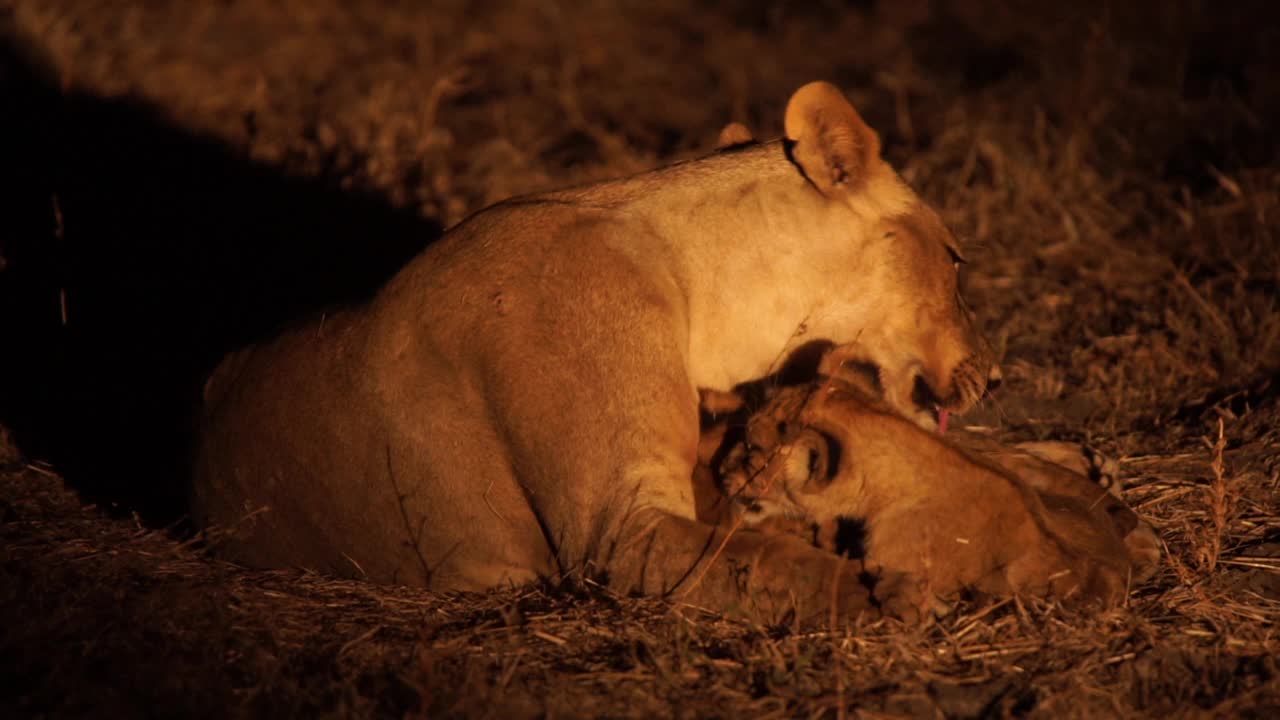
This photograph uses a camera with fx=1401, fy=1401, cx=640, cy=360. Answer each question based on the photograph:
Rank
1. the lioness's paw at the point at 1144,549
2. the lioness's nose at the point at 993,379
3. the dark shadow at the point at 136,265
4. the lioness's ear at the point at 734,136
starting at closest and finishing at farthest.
→ the lioness's paw at the point at 1144,549 < the lioness's nose at the point at 993,379 < the lioness's ear at the point at 734,136 < the dark shadow at the point at 136,265

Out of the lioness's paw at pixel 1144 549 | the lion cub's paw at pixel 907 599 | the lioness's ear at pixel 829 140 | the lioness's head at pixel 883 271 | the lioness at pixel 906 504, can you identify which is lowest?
the lioness's paw at pixel 1144 549

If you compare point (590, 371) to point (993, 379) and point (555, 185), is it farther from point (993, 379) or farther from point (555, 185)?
point (555, 185)

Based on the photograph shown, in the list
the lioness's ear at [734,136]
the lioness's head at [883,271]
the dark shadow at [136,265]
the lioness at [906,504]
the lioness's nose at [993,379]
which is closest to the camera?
the lioness at [906,504]

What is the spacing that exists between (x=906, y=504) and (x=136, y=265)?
3.79 metres

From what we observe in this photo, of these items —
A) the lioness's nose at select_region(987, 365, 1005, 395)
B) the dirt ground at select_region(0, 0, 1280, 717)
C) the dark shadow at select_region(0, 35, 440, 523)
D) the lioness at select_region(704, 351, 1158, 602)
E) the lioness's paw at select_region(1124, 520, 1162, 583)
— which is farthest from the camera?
the dark shadow at select_region(0, 35, 440, 523)

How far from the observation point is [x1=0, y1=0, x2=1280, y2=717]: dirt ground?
2902mm

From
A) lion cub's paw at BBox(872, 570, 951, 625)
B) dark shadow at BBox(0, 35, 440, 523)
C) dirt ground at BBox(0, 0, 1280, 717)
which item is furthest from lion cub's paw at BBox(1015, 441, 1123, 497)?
dark shadow at BBox(0, 35, 440, 523)

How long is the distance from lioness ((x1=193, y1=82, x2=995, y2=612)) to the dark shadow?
0.68 metres

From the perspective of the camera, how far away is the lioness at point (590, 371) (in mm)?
3117

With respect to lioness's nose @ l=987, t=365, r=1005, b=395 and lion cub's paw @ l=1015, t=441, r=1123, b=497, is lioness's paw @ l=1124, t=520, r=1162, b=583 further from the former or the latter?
lioness's nose @ l=987, t=365, r=1005, b=395

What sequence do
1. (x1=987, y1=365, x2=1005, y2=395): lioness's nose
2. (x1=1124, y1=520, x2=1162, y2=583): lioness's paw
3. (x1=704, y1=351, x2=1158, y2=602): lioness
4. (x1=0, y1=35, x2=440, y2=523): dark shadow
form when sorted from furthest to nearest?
(x1=0, y1=35, x2=440, y2=523): dark shadow < (x1=987, y1=365, x2=1005, y2=395): lioness's nose < (x1=1124, y1=520, x2=1162, y2=583): lioness's paw < (x1=704, y1=351, x2=1158, y2=602): lioness

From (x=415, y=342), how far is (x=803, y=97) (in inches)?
44.4

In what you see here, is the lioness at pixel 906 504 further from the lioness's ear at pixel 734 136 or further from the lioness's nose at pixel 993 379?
the lioness's ear at pixel 734 136

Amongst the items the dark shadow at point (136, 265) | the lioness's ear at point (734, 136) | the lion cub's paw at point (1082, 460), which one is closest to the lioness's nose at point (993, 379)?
the lion cub's paw at point (1082, 460)
